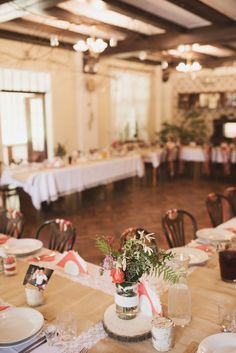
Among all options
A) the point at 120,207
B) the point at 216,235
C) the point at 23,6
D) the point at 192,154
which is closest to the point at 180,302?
the point at 216,235

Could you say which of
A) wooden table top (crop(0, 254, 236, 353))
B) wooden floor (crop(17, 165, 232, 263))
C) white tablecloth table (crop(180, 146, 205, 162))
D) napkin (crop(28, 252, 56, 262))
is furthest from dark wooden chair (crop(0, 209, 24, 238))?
white tablecloth table (crop(180, 146, 205, 162))

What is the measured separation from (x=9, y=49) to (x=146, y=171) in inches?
166

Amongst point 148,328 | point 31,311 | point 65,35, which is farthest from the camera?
point 65,35

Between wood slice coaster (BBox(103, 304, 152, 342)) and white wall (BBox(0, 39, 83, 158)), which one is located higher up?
white wall (BBox(0, 39, 83, 158))

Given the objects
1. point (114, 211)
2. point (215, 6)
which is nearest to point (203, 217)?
point (114, 211)

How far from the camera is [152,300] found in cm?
162

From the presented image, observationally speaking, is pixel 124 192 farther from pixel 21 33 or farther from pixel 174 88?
pixel 174 88

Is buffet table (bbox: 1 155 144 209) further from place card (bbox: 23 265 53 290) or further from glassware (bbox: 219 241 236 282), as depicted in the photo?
glassware (bbox: 219 241 236 282)

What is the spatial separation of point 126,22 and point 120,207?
11.1 ft

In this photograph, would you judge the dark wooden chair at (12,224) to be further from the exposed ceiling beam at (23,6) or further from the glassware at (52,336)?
the exposed ceiling beam at (23,6)

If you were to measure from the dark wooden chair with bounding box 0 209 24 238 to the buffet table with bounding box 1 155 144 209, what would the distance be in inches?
98.6

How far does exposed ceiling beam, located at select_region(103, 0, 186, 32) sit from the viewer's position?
521 cm

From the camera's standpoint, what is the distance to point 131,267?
4.99 ft

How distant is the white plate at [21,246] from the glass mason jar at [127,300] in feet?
3.49
